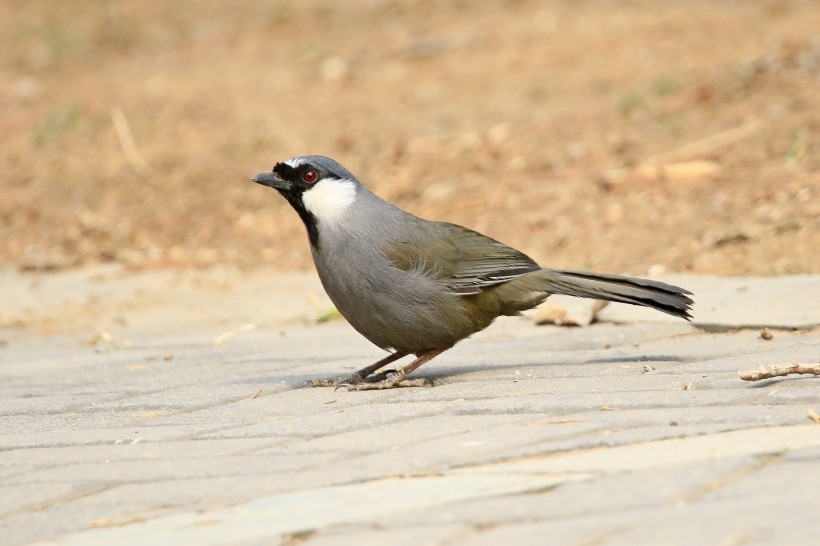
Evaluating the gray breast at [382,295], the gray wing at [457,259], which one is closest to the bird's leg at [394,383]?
the gray breast at [382,295]

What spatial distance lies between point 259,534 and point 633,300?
110 inches

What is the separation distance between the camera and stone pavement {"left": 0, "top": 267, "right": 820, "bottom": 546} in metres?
3.08

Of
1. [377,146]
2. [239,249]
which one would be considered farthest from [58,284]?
[377,146]

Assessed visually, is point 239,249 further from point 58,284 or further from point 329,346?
point 329,346

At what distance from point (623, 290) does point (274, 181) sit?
5.16 ft

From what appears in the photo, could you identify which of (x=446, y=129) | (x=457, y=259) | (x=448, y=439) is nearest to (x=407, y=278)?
(x=457, y=259)

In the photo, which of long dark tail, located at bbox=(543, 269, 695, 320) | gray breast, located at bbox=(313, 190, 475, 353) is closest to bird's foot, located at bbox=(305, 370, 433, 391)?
gray breast, located at bbox=(313, 190, 475, 353)

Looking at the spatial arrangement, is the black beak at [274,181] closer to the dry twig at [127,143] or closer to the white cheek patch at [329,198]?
the white cheek patch at [329,198]

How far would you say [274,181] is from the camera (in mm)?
5820

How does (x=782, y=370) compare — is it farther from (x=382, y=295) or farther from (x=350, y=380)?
(x=350, y=380)

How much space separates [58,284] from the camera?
9398mm

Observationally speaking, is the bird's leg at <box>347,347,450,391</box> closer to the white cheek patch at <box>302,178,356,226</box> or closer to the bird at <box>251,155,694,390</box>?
the bird at <box>251,155,694,390</box>

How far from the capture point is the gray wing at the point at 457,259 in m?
5.62

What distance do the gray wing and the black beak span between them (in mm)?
557
